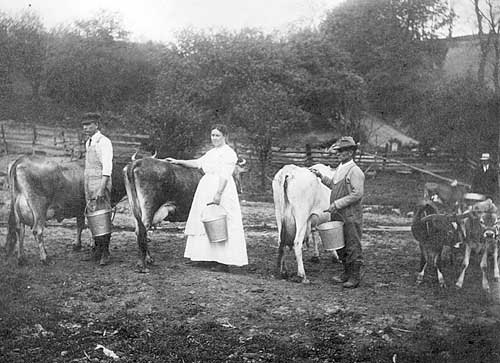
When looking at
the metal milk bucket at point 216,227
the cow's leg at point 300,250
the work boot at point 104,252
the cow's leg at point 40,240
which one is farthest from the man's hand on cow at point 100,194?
the cow's leg at point 300,250

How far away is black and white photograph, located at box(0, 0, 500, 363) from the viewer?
4.36 m

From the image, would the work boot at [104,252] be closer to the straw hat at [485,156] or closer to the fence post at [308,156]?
the fence post at [308,156]

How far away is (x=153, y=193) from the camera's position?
20.6 feet

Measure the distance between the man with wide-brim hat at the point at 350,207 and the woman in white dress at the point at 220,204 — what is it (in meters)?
1.21

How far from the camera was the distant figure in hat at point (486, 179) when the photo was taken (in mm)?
5589

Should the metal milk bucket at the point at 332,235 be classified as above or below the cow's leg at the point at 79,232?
above

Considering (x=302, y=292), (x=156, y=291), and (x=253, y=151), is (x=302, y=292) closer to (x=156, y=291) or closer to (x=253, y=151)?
(x=156, y=291)

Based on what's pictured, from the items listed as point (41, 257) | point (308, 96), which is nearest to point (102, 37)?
point (41, 257)

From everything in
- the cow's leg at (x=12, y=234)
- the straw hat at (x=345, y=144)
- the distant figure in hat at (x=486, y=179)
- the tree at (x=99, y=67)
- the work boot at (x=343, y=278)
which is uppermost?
the tree at (x=99, y=67)

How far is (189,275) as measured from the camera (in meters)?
5.82

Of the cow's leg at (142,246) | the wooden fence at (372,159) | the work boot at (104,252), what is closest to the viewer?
the cow's leg at (142,246)

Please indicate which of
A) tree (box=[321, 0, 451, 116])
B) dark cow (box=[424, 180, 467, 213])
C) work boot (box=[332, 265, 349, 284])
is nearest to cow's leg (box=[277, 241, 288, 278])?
work boot (box=[332, 265, 349, 284])

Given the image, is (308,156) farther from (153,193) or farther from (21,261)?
A: (21,261)

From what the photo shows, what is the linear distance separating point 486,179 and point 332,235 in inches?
73.7
